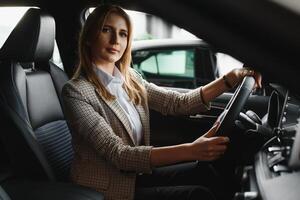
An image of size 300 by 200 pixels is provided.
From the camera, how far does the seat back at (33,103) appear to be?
1860 millimetres

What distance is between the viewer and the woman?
1564 millimetres

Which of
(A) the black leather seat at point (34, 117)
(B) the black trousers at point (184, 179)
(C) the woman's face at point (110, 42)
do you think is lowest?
(B) the black trousers at point (184, 179)

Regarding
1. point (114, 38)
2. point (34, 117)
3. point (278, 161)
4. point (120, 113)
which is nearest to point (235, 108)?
point (278, 161)

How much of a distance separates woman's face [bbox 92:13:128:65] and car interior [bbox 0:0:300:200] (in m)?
0.17

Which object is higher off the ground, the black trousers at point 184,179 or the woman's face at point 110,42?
the woman's face at point 110,42

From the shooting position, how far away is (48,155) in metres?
2.01

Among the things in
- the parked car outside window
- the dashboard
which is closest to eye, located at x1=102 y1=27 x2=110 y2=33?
the dashboard

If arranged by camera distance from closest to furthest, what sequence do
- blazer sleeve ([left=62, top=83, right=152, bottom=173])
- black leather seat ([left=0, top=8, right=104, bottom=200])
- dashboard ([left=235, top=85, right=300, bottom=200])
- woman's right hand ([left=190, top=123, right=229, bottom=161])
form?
dashboard ([left=235, top=85, right=300, bottom=200]) < woman's right hand ([left=190, top=123, right=229, bottom=161]) < blazer sleeve ([left=62, top=83, right=152, bottom=173]) < black leather seat ([left=0, top=8, right=104, bottom=200])

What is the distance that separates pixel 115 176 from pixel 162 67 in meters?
1.80

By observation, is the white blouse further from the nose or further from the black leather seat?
the black leather seat

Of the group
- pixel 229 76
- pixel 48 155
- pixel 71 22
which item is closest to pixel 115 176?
pixel 48 155

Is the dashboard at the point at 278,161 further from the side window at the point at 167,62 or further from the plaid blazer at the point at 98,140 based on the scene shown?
the side window at the point at 167,62

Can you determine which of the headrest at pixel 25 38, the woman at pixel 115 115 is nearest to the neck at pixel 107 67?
the woman at pixel 115 115

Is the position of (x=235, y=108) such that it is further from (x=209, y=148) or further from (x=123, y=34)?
(x=123, y=34)
